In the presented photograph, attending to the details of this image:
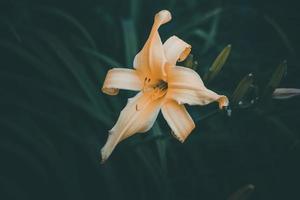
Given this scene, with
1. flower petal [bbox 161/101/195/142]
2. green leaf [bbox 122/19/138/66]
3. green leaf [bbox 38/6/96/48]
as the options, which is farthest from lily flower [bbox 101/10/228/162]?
green leaf [bbox 38/6/96/48]

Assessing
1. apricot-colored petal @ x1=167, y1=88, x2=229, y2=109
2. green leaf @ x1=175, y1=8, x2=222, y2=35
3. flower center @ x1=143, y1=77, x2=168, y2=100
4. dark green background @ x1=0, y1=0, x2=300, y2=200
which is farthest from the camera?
green leaf @ x1=175, y1=8, x2=222, y2=35

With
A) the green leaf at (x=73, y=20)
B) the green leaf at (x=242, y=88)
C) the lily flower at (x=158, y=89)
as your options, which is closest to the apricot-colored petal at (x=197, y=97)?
the lily flower at (x=158, y=89)

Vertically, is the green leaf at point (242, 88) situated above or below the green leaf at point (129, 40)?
below

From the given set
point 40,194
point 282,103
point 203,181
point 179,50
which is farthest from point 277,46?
point 40,194

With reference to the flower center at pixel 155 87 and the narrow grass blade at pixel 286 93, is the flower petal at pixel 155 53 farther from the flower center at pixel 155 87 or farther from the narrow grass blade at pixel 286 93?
the narrow grass blade at pixel 286 93

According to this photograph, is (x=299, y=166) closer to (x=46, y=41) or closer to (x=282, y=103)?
(x=282, y=103)

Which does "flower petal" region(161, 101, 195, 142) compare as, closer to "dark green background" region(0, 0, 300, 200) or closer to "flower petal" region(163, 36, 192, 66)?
"flower petal" region(163, 36, 192, 66)

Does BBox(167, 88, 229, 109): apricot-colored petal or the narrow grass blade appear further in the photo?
the narrow grass blade
